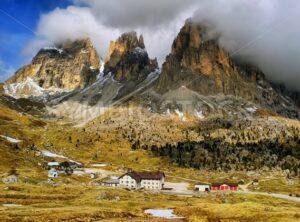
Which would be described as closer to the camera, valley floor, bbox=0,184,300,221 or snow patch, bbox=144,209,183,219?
valley floor, bbox=0,184,300,221

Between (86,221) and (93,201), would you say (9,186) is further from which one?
(86,221)

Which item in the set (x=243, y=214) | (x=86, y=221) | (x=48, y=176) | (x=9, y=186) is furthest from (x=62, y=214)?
(x=48, y=176)

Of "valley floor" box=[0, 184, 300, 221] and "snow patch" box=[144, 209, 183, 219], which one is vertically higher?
"valley floor" box=[0, 184, 300, 221]

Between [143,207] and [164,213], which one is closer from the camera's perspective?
[164,213]

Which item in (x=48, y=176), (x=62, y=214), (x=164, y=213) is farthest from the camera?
(x=48, y=176)

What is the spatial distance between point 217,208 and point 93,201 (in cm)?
3427

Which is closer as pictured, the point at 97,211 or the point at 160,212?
the point at 97,211

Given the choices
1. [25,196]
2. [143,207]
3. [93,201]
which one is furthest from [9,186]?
[143,207]

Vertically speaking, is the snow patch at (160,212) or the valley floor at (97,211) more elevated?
the valley floor at (97,211)

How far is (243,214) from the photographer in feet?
289

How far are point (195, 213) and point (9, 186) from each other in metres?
67.2

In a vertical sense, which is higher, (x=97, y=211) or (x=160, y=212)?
(x=97, y=211)

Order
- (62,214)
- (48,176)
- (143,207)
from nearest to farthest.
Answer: (62,214) < (143,207) < (48,176)

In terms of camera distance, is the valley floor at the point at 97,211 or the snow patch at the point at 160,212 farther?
the snow patch at the point at 160,212
